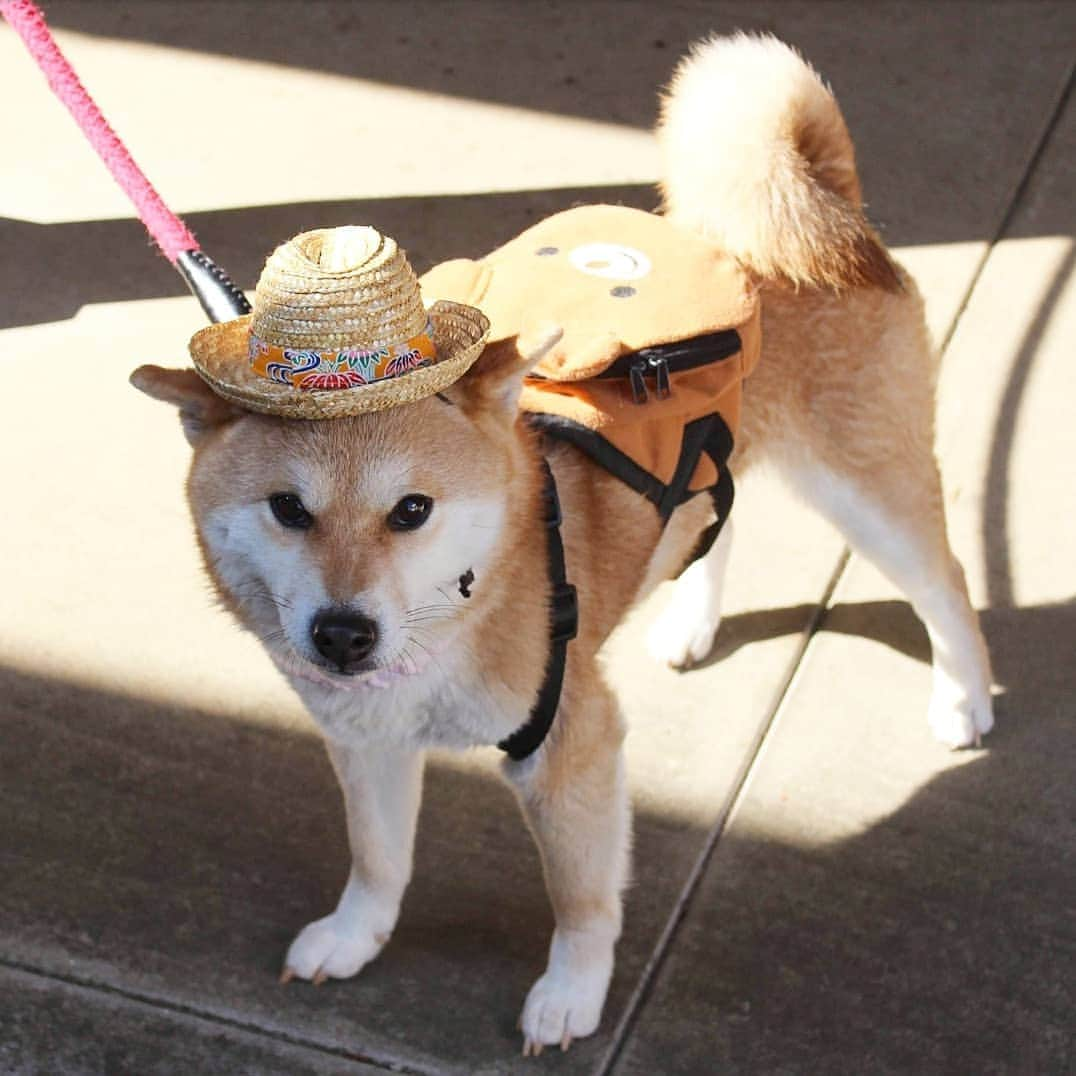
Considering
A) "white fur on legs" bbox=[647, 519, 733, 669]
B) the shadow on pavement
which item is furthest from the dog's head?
the shadow on pavement

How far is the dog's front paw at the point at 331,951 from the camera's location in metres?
2.80

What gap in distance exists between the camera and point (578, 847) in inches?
103

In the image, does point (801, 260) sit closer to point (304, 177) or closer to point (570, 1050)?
point (570, 1050)

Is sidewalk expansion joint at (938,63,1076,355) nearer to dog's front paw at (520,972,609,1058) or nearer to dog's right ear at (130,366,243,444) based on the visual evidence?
dog's front paw at (520,972,609,1058)

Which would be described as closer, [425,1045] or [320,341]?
[320,341]

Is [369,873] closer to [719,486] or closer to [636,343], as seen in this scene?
[719,486]

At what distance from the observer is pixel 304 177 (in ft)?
16.3

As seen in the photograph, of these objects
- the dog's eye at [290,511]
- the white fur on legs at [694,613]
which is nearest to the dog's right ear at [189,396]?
the dog's eye at [290,511]

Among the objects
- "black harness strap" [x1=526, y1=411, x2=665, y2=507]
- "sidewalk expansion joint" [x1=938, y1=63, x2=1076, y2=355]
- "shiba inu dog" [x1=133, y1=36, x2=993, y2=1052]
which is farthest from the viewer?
"sidewalk expansion joint" [x1=938, y1=63, x2=1076, y2=355]

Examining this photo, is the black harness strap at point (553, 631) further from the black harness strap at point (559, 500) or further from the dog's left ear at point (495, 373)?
the dog's left ear at point (495, 373)

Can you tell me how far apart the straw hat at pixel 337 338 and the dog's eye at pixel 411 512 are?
0.14 m

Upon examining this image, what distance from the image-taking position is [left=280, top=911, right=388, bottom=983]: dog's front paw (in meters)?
2.80

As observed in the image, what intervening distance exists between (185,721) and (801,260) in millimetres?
1550

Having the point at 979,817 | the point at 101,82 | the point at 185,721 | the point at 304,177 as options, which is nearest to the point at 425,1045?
the point at 185,721
